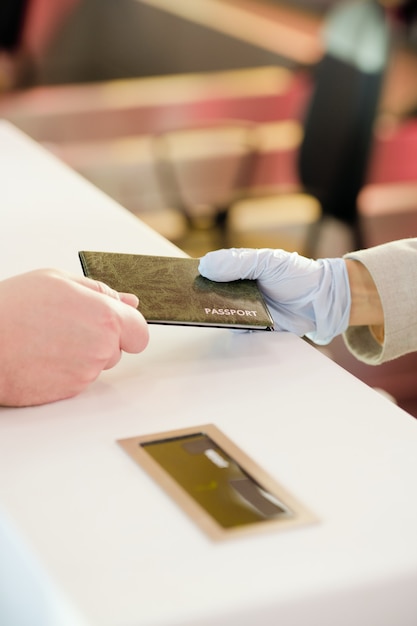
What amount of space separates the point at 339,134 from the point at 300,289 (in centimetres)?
196

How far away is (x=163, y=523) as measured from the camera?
2.45 feet

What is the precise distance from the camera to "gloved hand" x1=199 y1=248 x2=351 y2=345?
3.56 feet

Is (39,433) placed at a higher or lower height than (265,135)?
lower

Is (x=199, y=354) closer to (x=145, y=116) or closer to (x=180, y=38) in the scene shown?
(x=145, y=116)

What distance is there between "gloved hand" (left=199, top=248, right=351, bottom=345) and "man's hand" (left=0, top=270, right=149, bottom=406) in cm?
17

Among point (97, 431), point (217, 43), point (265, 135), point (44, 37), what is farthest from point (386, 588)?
point (44, 37)

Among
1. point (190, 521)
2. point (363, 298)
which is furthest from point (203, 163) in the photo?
point (190, 521)

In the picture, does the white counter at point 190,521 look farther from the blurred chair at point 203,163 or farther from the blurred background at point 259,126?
the blurred chair at point 203,163

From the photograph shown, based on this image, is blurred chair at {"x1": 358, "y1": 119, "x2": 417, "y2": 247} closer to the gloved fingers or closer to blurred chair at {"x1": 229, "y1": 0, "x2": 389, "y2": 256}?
blurred chair at {"x1": 229, "y1": 0, "x2": 389, "y2": 256}

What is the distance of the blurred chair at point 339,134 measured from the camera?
296 cm

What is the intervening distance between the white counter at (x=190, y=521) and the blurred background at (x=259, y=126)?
1570 mm

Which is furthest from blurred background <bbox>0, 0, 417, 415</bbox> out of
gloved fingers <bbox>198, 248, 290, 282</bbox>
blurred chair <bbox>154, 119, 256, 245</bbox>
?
gloved fingers <bbox>198, 248, 290, 282</bbox>

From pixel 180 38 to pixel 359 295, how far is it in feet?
13.0

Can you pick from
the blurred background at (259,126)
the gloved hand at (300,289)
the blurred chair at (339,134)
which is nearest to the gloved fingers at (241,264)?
the gloved hand at (300,289)
